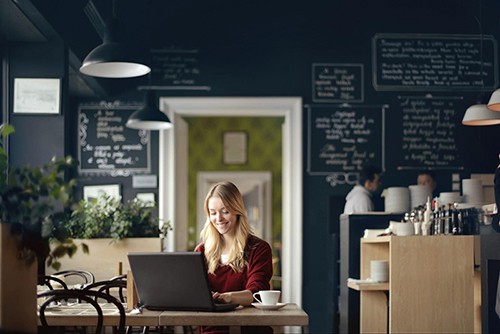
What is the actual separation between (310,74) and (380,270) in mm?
2758

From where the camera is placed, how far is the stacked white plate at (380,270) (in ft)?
19.8

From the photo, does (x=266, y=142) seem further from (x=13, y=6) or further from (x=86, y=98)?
(x=13, y=6)

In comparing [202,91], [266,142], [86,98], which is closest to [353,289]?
[202,91]

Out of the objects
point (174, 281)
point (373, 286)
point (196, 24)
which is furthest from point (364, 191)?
point (174, 281)

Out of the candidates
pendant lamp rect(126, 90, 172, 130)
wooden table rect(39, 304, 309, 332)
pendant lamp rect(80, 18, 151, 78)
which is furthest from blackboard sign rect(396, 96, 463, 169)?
wooden table rect(39, 304, 309, 332)

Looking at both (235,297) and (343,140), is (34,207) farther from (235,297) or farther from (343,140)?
(343,140)

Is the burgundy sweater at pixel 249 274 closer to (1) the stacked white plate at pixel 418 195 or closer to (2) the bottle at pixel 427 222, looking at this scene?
(2) the bottle at pixel 427 222

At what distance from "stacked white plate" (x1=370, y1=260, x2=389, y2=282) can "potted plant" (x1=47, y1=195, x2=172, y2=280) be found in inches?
65.9

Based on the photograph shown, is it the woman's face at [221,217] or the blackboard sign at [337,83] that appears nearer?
the woman's face at [221,217]

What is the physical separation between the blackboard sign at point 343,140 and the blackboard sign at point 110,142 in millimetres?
1669

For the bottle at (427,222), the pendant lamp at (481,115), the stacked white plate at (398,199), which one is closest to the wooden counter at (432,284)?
the bottle at (427,222)

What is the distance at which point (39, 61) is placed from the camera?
6152 millimetres

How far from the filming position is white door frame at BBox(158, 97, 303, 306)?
8.01m

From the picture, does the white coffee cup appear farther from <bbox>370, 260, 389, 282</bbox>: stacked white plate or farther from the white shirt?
the white shirt
